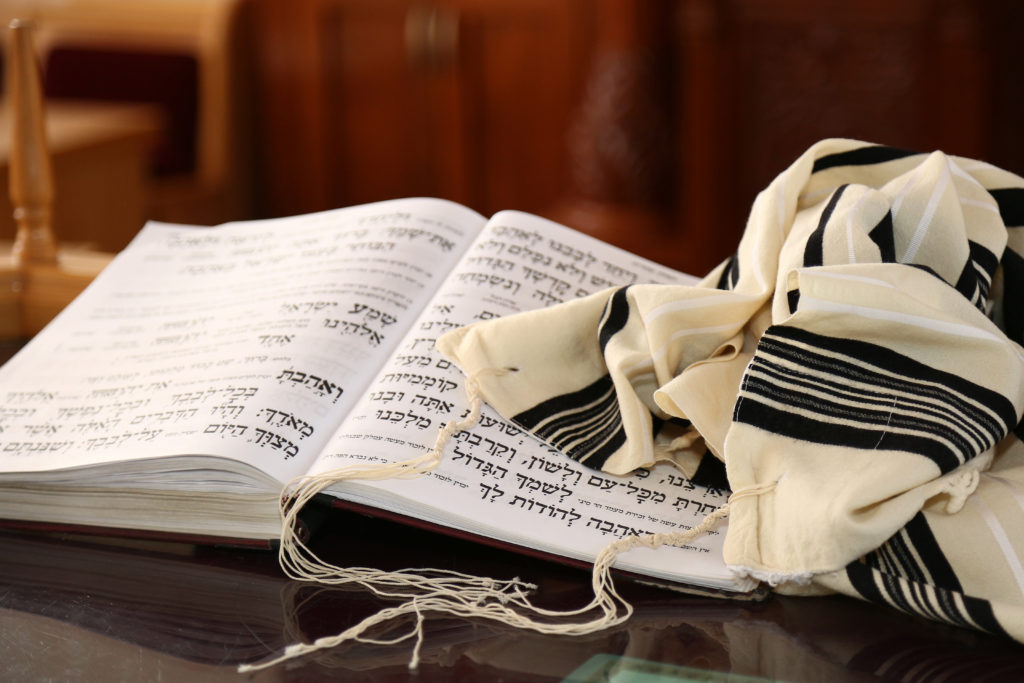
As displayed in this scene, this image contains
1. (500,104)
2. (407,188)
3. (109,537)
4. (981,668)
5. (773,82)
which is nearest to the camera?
(981,668)

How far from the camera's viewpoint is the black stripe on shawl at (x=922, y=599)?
443 mm

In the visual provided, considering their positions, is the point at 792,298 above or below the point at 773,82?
above

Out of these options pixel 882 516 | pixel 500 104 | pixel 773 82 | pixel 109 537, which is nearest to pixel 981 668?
pixel 882 516

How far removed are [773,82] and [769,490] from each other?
1966 millimetres

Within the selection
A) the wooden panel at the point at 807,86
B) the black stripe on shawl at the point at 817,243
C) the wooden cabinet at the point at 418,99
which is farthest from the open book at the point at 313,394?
the wooden cabinet at the point at 418,99

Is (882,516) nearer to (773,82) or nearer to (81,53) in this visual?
(773,82)

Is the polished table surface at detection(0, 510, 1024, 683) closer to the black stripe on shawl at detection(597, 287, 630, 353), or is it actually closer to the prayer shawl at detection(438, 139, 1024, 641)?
the prayer shawl at detection(438, 139, 1024, 641)

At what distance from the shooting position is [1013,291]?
1.81 feet

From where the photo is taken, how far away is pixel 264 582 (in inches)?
20.2

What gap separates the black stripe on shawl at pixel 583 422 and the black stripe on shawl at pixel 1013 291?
20cm

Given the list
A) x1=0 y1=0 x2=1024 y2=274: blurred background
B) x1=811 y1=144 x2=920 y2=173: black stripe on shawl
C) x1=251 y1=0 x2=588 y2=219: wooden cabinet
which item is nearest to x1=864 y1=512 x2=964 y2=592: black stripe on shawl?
x1=811 y1=144 x2=920 y2=173: black stripe on shawl

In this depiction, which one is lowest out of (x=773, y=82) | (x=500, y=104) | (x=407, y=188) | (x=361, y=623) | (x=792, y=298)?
(x=407, y=188)

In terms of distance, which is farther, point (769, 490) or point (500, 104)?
point (500, 104)

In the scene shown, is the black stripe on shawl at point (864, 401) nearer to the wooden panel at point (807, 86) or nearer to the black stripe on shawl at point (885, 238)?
the black stripe on shawl at point (885, 238)
